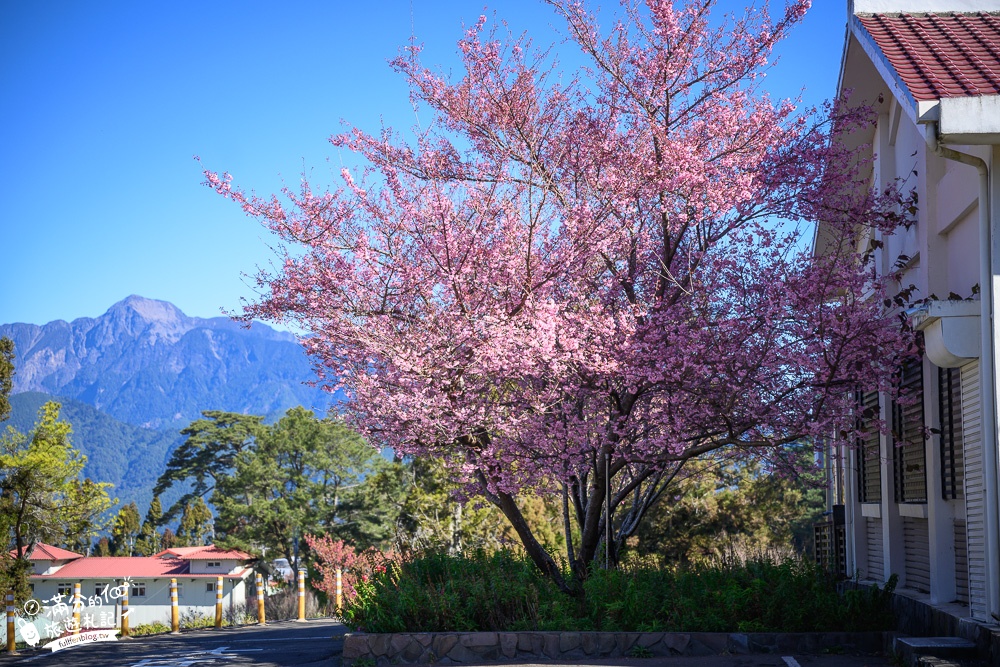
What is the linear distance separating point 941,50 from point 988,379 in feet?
10.5

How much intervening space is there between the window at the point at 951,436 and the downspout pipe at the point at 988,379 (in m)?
1.24

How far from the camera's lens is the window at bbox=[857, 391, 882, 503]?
510 inches

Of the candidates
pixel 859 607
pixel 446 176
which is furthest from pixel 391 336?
pixel 859 607

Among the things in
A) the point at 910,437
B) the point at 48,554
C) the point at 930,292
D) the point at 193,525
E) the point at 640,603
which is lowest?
the point at 193,525

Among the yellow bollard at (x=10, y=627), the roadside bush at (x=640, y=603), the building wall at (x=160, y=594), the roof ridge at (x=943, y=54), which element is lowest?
the building wall at (x=160, y=594)

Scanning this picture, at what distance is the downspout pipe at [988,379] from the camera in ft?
26.3

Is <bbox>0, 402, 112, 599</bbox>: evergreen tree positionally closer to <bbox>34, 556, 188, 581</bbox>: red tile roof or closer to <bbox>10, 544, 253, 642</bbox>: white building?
<bbox>10, 544, 253, 642</bbox>: white building

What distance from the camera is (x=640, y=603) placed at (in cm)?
1102

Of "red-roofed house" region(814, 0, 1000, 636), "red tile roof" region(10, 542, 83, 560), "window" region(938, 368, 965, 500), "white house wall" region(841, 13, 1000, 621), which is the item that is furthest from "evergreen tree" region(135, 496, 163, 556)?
"window" region(938, 368, 965, 500)

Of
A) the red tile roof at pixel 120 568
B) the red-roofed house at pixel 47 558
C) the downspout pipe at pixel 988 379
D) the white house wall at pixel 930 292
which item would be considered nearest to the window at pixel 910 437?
the white house wall at pixel 930 292

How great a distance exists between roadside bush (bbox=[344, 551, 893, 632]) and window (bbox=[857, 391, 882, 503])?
1418 mm

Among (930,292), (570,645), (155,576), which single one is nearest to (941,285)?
(930,292)

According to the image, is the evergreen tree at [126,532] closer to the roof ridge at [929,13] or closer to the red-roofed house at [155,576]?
the red-roofed house at [155,576]

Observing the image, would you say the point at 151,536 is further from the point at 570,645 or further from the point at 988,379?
the point at 988,379
